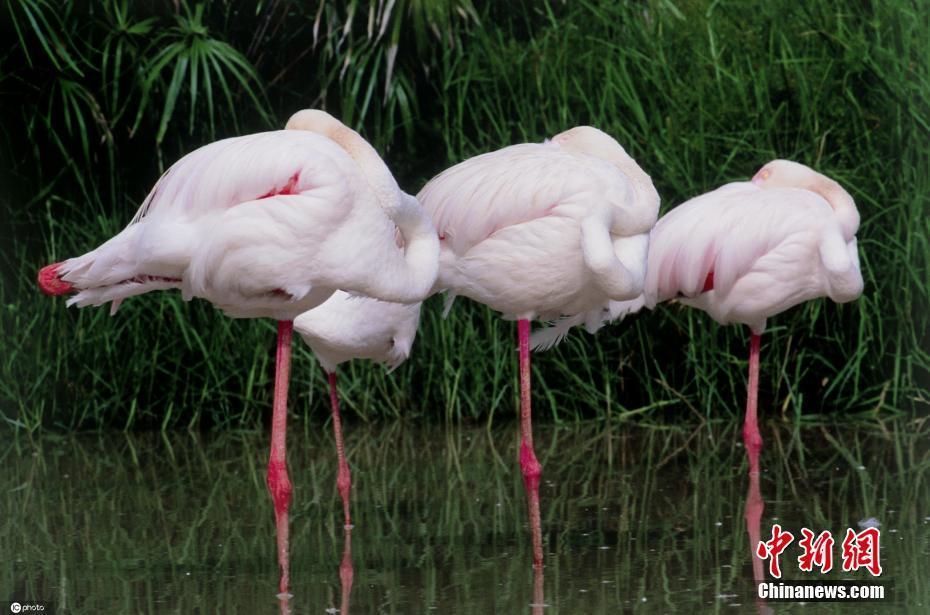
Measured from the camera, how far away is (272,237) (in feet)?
13.7

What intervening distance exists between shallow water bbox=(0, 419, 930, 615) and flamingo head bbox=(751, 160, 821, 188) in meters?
1.15

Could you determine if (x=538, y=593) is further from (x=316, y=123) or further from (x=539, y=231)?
(x=316, y=123)

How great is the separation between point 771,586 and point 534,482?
1.07 m

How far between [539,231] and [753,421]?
1.63 meters

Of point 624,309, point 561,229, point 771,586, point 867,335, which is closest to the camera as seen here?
point 771,586

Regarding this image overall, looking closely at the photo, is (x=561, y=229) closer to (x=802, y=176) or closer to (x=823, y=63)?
(x=802, y=176)

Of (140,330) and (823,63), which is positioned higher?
(823,63)

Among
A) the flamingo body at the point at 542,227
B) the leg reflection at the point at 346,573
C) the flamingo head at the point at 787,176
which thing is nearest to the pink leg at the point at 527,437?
the flamingo body at the point at 542,227

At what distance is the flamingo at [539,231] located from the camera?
4832mm

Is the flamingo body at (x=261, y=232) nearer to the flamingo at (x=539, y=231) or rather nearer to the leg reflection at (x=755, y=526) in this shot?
the flamingo at (x=539, y=231)

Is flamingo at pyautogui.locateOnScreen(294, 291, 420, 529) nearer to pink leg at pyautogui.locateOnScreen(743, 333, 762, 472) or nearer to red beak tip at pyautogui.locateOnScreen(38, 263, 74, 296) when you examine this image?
red beak tip at pyautogui.locateOnScreen(38, 263, 74, 296)

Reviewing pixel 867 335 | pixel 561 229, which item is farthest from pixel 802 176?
pixel 561 229

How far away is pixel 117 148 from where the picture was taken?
24.1 feet
